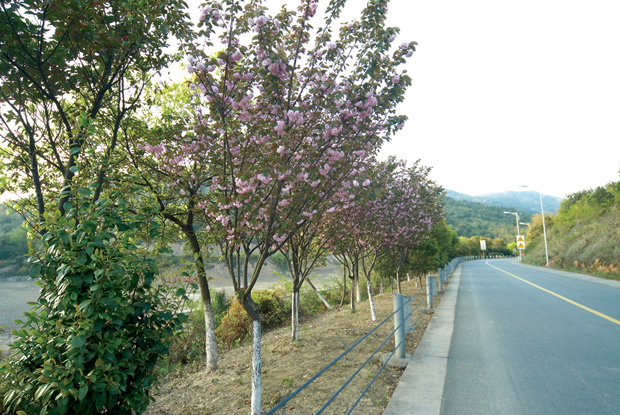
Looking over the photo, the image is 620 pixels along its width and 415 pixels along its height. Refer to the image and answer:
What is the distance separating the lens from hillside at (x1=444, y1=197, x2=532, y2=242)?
359ft

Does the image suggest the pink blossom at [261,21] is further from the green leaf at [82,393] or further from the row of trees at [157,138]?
the green leaf at [82,393]

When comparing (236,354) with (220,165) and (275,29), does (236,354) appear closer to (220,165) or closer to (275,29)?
(220,165)

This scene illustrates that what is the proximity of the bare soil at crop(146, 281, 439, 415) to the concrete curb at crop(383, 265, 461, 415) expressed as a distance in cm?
22

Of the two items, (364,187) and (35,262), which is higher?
(364,187)

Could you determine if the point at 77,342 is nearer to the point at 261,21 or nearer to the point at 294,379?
the point at 261,21

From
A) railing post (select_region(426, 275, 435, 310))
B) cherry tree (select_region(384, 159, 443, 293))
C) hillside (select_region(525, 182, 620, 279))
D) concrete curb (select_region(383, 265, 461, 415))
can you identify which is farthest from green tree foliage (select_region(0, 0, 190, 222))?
hillside (select_region(525, 182, 620, 279))

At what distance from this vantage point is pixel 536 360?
591 cm

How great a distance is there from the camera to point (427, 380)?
5156mm

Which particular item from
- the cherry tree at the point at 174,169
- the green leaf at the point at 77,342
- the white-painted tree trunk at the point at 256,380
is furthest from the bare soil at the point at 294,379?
the green leaf at the point at 77,342

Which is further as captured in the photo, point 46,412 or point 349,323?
point 349,323

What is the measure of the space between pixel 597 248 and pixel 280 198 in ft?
90.1

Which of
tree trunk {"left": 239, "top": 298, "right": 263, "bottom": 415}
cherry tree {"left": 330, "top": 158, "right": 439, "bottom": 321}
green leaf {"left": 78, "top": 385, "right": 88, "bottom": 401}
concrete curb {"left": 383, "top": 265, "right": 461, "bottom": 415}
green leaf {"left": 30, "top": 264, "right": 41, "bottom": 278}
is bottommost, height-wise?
concrete curb {"left": 383, "top": 265, "right": 461, "bottom": 415}

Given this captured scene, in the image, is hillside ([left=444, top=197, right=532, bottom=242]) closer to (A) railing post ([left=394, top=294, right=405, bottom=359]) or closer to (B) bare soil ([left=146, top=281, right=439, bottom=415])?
(B) bare soil ([left=146, top=281, right=439, bottom=415])

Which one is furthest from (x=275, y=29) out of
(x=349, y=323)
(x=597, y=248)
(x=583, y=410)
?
(x=597, y=248)
